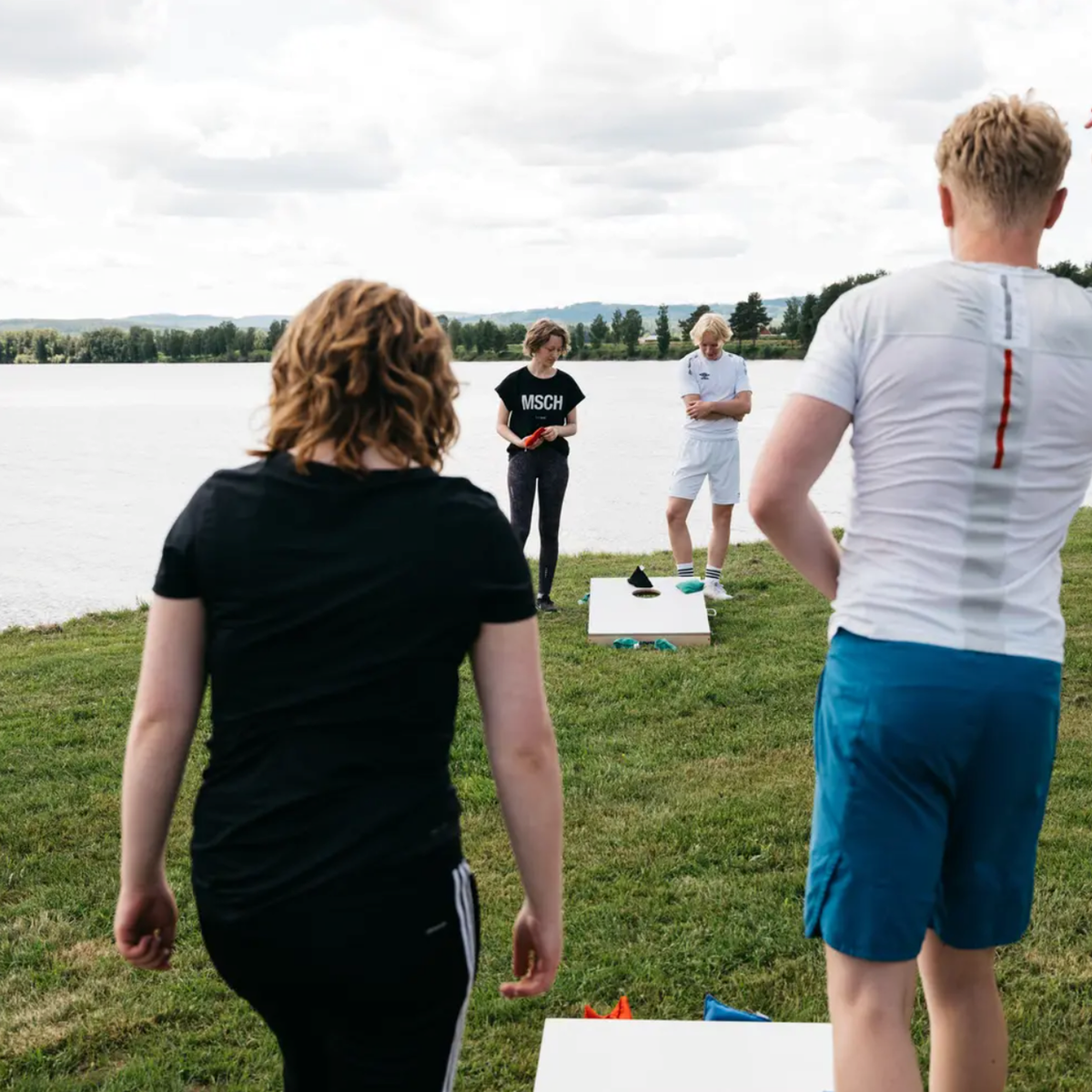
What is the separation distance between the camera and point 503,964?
12.6 feet

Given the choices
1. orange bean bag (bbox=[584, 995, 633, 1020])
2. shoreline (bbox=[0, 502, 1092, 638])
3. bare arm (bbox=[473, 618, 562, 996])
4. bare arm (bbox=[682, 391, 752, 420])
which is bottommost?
shoreline (bbox=[0, 502, 1092, 638])

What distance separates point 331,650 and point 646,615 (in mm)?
6591

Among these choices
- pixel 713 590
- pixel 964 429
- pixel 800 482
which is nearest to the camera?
pixel 964 429

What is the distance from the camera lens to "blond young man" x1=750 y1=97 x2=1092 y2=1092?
196 centimetres

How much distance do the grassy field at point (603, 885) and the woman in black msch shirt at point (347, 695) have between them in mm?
1717

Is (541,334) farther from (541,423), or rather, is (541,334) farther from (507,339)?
(507,339)

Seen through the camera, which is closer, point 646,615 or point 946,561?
point 946,561

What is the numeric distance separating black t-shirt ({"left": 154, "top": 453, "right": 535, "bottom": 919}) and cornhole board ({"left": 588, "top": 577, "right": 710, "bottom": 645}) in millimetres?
6274

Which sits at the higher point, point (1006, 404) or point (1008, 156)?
point (1008, 156)

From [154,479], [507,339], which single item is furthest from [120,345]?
[154,479]

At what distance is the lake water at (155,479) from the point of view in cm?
1265

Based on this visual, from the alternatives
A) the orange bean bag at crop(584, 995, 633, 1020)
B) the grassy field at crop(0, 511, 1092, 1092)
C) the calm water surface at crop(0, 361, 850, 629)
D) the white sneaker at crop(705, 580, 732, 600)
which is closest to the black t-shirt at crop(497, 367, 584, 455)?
the white sneaker at crop(705, 580, 732, 600)

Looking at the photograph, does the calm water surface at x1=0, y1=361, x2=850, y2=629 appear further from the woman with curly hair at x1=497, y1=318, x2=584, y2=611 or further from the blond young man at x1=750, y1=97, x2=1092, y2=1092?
the woman with curly hair at x1=497, y1=318, x2=584, y2=611

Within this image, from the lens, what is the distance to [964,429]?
1.96 m
